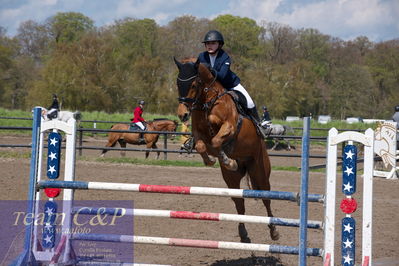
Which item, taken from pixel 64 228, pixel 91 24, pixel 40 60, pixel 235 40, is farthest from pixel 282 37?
pixel 64 228

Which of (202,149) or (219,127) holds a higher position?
(219,127)

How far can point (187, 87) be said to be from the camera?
201 inches

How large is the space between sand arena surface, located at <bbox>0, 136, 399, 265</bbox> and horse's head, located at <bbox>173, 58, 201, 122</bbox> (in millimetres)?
1566

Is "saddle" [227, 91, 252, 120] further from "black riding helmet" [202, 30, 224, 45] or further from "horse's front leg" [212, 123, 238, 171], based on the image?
"black riding helmet" [202, 30, 224, 45]

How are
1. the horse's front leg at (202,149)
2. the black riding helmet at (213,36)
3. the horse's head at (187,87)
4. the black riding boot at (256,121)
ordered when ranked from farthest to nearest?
the black riding boot at (256,121) < the black riding helmet at (213,36) < the horse's front leg at (202,149) < the horse's head at (187,87)

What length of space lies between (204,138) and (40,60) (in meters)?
44.7

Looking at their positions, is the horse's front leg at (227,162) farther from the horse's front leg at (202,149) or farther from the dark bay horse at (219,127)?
the horse's front leg at (202,149)

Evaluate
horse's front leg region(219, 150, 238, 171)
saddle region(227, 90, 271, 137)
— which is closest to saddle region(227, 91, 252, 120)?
saddle region(227, 90, 271, 137)

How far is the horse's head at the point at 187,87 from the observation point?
198 inches

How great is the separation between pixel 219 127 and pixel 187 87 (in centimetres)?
67

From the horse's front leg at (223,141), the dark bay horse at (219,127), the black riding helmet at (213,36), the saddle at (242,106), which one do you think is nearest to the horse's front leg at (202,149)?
the dark bay horse at (219,127)

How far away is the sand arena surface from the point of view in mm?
5371

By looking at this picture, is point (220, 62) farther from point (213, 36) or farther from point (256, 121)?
point (256, 121)

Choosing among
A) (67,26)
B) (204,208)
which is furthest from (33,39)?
(204,208)
